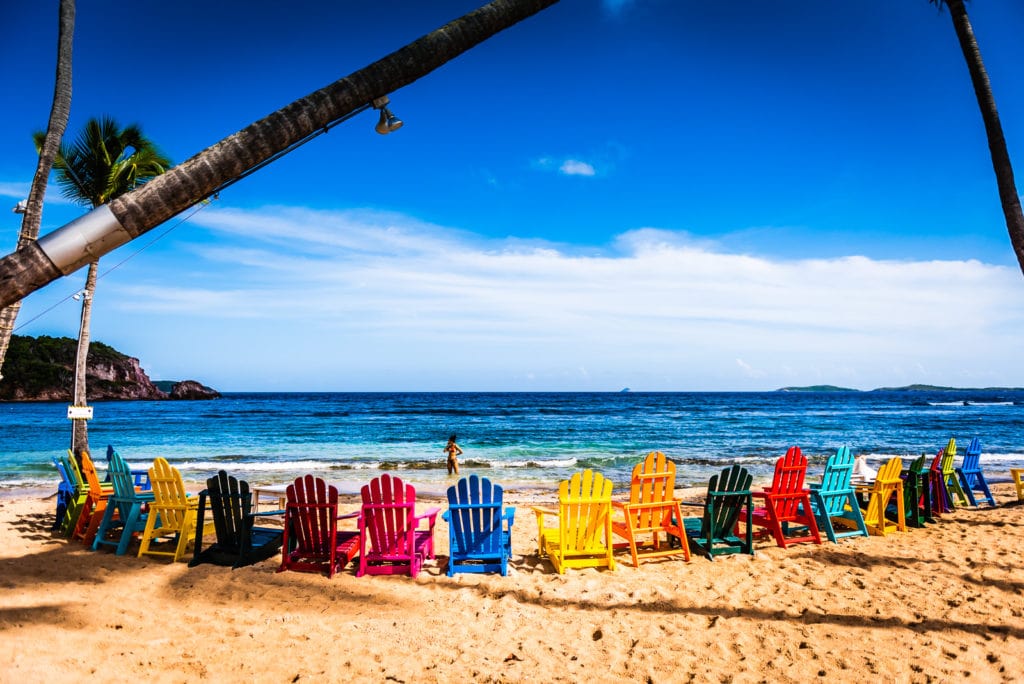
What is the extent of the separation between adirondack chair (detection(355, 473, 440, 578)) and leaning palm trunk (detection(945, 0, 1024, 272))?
262 inches

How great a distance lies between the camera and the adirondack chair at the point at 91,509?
718 cm

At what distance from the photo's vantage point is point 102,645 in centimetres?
423

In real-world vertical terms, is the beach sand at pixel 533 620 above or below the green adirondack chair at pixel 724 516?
below

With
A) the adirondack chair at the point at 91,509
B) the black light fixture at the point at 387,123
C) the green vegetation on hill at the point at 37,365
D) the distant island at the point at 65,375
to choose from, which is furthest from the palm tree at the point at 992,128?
the green vegetation on hill at the point at 37,365

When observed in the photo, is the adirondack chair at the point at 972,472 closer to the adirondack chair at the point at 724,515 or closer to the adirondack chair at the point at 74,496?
the adirondack chair at the point at 724,515

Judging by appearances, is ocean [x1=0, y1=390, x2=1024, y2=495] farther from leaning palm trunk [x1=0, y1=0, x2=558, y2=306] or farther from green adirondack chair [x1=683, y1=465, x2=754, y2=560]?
leaning palm trunk [x1=0, y1=0, x2=558, y2=306]

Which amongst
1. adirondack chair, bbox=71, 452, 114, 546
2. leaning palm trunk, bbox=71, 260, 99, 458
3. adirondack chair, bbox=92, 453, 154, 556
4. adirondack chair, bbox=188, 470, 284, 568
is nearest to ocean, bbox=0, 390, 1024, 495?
leaning palm trunk, bbox=71, 260, 99, 458

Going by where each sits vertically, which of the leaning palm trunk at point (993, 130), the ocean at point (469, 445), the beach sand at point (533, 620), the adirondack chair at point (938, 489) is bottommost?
the ocean at point (469, 445)

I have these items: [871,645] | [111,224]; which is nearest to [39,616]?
[111,224]

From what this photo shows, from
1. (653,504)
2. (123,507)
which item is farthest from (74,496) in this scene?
(653,504)

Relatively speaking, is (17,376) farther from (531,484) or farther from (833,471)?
(833,471)

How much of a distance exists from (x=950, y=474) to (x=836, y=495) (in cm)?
368

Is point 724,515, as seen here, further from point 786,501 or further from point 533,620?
point 533,620

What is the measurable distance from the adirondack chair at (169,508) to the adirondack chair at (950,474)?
10443 mm
